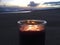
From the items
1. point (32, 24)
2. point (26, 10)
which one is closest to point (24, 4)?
point (26, 10)

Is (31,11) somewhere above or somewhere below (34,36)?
below

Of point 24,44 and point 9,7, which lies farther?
point 9,7

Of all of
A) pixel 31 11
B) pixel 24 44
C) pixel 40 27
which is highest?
pixel 40 27

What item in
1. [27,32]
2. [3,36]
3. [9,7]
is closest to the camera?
[27,32]

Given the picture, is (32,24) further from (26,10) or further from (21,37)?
(26,10)

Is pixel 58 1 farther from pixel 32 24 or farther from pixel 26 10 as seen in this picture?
pixel 32 24

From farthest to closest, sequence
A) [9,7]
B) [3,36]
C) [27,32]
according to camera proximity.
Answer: [9,7] → [3,36] → [27,32]
